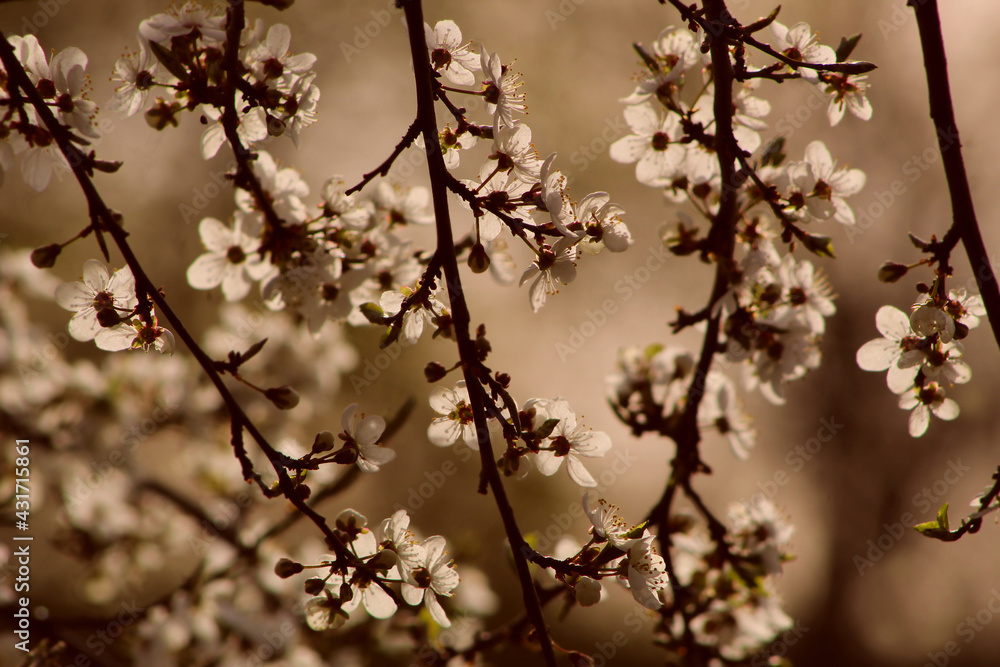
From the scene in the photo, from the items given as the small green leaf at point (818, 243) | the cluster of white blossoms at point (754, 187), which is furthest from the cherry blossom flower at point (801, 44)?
the small green leaf at point (818, 243)

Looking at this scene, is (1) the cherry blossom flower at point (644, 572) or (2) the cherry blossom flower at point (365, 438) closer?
(1) the cherry blossom flower at point (644, 572)

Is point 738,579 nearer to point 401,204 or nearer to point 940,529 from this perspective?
point 940,529

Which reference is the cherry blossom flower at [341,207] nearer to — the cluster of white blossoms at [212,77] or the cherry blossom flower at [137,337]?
the cluster of white blossoms at [212,77]

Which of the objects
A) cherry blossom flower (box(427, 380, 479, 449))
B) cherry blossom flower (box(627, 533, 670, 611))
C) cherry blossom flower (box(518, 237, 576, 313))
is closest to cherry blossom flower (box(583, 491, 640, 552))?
cherry blossom flower (box(627, 533, 670, 611))

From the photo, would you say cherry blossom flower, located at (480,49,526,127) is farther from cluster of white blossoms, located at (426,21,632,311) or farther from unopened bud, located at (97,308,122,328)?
unopened bud, located at (97,308,122,328)

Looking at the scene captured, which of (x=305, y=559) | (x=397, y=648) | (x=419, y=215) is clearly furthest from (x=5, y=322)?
(x=419, y=215)

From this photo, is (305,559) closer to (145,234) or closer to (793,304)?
(793,304)
